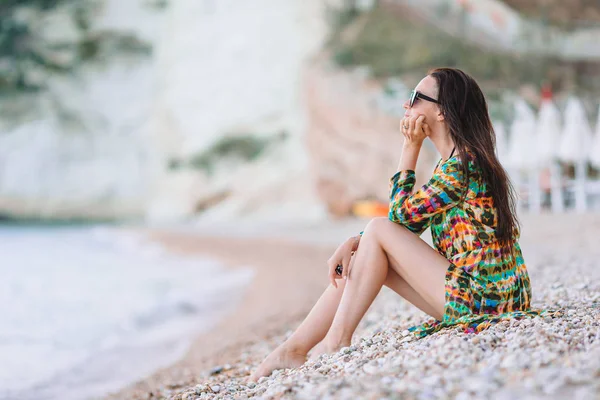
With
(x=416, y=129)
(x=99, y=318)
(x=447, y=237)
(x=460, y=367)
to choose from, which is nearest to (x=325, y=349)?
(x=447, y=237)

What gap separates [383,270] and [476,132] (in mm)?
619

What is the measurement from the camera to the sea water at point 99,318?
13.0 ft

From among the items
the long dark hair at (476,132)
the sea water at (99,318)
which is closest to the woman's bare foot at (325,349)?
the long dark hair at (476,132)

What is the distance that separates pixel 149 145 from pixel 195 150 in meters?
7.57

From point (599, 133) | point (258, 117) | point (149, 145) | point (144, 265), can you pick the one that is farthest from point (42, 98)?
point (599, 133)

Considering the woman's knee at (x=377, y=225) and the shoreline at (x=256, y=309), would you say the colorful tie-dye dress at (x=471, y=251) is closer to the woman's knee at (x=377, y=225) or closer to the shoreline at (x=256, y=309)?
the woman's knee at (x=377, y=225)

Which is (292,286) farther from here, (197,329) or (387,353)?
(387,353)

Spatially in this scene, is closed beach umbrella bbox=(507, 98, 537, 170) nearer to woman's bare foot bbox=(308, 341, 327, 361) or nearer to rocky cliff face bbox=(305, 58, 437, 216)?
rocky cliff face bbox=(305, 58, 437, 216)

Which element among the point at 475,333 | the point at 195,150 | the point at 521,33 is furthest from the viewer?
the point at 195,150

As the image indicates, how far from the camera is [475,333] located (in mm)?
1920

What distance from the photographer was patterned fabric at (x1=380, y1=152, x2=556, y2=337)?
6.56 feet

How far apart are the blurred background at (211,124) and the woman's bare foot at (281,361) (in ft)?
6.94

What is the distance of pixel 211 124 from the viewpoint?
1180 inches

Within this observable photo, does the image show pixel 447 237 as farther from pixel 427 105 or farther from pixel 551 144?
pixel 551 144
